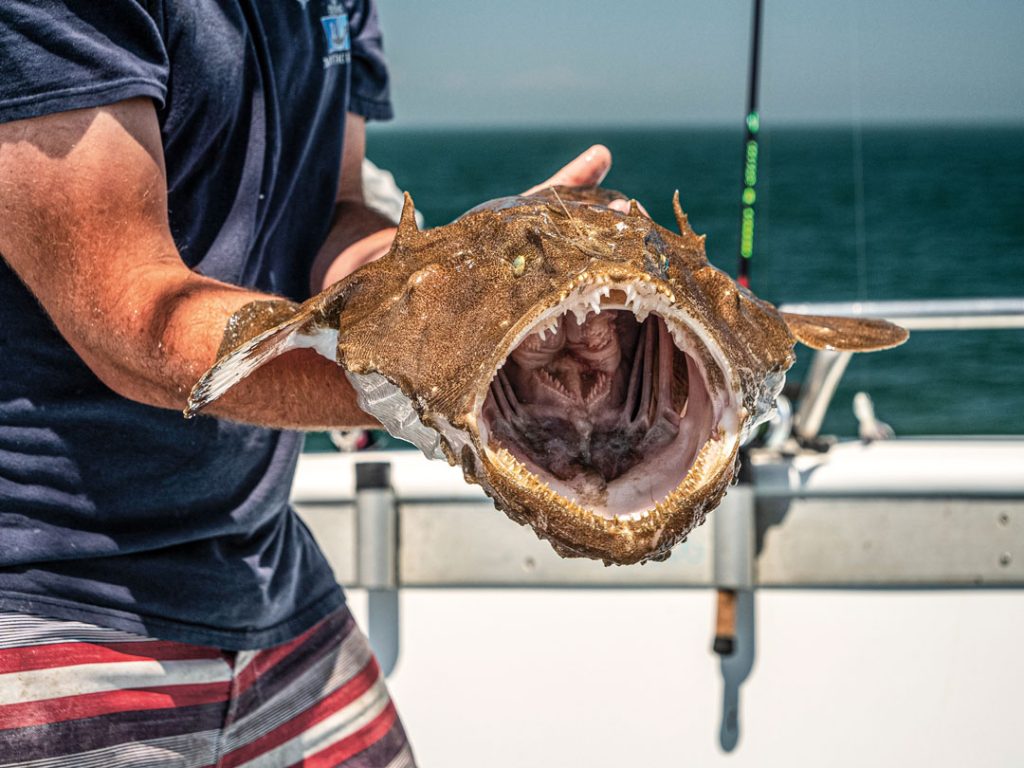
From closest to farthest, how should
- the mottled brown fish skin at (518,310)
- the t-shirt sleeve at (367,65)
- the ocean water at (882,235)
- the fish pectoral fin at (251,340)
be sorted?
the mottled brown fish skin at (518,310)
the fish pectoral fin at (251,340)
the t-shirt sleeve at (367,65)
the ocean water at (882,235)

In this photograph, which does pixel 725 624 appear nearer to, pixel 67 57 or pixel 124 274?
pixel 124 274

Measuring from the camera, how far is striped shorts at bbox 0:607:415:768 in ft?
6.41

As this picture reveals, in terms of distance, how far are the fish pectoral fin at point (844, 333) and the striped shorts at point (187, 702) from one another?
1177 millimetres

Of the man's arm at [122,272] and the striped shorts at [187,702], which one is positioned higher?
the man's arm at [122,272]

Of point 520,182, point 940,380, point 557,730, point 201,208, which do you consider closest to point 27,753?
point 201,208

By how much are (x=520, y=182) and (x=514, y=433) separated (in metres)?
65.0

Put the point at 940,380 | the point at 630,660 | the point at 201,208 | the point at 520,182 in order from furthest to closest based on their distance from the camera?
1. the point at 520,182
2. the point at 940,380
3. the point at 630,660
4. the point at 201,208

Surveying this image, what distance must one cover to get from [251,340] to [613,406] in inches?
21.5

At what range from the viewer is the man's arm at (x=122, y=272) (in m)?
1.71

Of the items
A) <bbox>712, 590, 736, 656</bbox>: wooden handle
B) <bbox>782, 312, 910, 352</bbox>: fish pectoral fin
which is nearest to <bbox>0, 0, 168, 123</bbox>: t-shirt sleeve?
<bbox>782, 312, 910, 352</bbox>: fish pectoral fin

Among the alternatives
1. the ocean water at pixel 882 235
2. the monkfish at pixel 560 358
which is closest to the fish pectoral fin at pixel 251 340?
the monkfish at pixel 560 358

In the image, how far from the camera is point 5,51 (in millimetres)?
1691

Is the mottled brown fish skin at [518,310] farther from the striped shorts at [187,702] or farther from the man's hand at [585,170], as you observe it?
the striped shorts at [187,702]

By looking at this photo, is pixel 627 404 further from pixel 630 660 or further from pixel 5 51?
pixel 630 660
